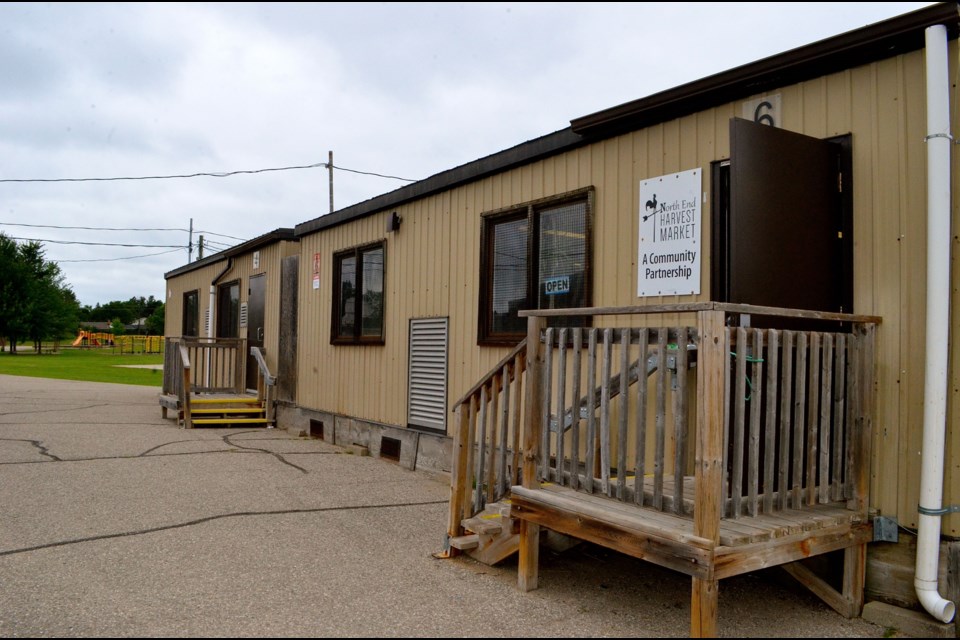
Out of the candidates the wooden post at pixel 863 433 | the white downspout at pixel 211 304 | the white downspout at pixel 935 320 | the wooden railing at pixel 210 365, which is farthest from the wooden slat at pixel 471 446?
the white downspout at pixel 211 304

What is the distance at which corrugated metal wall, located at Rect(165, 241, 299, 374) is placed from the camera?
1211 centimetres

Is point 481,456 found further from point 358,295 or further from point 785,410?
point 358,295

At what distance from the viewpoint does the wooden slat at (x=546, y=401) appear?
4266 mm

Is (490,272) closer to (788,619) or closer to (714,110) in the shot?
(714,110)

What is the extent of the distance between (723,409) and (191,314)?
16389 mm

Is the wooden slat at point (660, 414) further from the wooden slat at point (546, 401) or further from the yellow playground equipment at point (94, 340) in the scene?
the yellow playground equipment at point (94, 340)

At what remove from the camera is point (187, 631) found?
3557mm

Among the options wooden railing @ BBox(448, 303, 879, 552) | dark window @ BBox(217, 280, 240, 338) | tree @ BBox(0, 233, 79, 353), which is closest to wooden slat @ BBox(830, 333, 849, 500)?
wooden railing @ BBox(448, 303, 879, 552)

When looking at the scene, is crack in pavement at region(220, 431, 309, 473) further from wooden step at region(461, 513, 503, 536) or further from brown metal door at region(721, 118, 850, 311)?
brown metal door at region(721, 118, 850, 311)

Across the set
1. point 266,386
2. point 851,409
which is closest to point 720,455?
point 851,409

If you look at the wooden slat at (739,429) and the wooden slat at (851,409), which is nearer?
the wooden slat at (739,429)

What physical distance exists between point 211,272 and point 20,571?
483 inches

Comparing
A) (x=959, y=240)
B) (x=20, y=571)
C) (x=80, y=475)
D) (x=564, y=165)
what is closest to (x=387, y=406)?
(x=80, y=475)

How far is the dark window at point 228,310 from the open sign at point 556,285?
9370 mm
